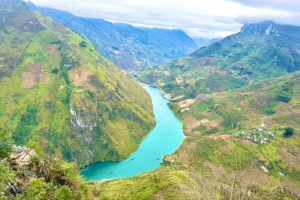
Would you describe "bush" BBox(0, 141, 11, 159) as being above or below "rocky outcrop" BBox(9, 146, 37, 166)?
above

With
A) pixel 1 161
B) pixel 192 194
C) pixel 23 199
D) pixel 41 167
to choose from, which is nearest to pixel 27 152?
pixel 41 167

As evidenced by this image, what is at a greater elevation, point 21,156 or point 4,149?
point 4,149

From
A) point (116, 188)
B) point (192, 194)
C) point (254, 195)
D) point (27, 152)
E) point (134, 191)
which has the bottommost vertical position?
point (116, 188)

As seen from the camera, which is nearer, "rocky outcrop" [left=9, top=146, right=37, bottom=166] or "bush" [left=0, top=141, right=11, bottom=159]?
"bush" [left=0, top=141, right=11, bottom=159]

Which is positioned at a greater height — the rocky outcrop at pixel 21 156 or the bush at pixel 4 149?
the bush at pixel 4 149

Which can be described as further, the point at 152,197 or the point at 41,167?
the point at 152,197

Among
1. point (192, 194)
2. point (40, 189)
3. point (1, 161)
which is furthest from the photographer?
point (192, 194)

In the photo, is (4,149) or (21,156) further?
(21,156)

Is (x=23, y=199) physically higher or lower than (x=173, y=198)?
higher

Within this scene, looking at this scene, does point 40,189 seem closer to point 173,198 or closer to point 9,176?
point 9,176

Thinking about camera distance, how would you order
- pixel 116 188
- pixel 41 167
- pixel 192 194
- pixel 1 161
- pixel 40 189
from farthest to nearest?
1. pixel 116 188
2. pixel 192 194
3. pixel 41 167
4. pixel 1 161
5. pixel 40 189

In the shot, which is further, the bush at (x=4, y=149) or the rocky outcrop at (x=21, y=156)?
the rocky outcrop at (x=21, y=156)
